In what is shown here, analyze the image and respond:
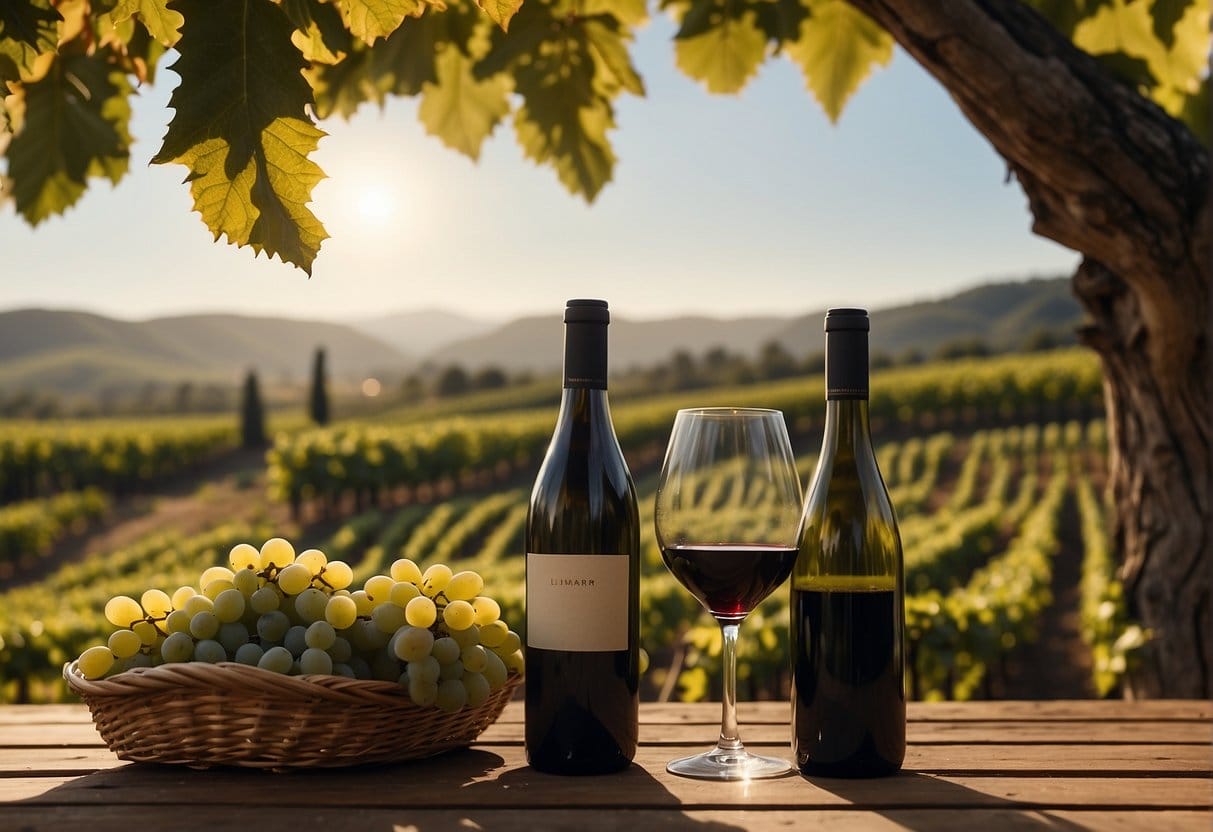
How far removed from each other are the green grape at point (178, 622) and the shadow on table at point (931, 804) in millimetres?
860

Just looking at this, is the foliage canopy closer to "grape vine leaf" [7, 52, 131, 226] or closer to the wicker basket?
"grape vine leaf" [7, 52, 131, 226]

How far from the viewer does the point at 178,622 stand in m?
1.55

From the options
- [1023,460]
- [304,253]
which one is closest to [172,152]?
[304,253]

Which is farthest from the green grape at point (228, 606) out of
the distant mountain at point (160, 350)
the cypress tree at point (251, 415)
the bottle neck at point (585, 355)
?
the distant mountain at point (160, 350)

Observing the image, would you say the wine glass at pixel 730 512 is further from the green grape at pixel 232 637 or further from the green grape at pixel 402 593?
the green grape at pixel 232 637

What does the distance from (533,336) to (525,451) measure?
422 feet

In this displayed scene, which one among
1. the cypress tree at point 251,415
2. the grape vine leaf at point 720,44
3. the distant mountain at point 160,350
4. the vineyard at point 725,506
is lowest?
the vineyard at point 725,506

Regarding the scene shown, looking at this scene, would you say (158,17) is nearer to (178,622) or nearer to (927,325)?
(178,622)

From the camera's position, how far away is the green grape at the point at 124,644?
5.04 feet

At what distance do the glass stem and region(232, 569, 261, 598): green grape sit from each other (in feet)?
2.14

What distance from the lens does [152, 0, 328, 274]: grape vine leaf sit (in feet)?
3.99

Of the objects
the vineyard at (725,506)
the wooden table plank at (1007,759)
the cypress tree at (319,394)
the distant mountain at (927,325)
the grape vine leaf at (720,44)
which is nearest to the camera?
the wooden table plank at (1007,759)

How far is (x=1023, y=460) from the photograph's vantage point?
24922 mm

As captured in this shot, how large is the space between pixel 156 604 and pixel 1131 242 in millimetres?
2134
